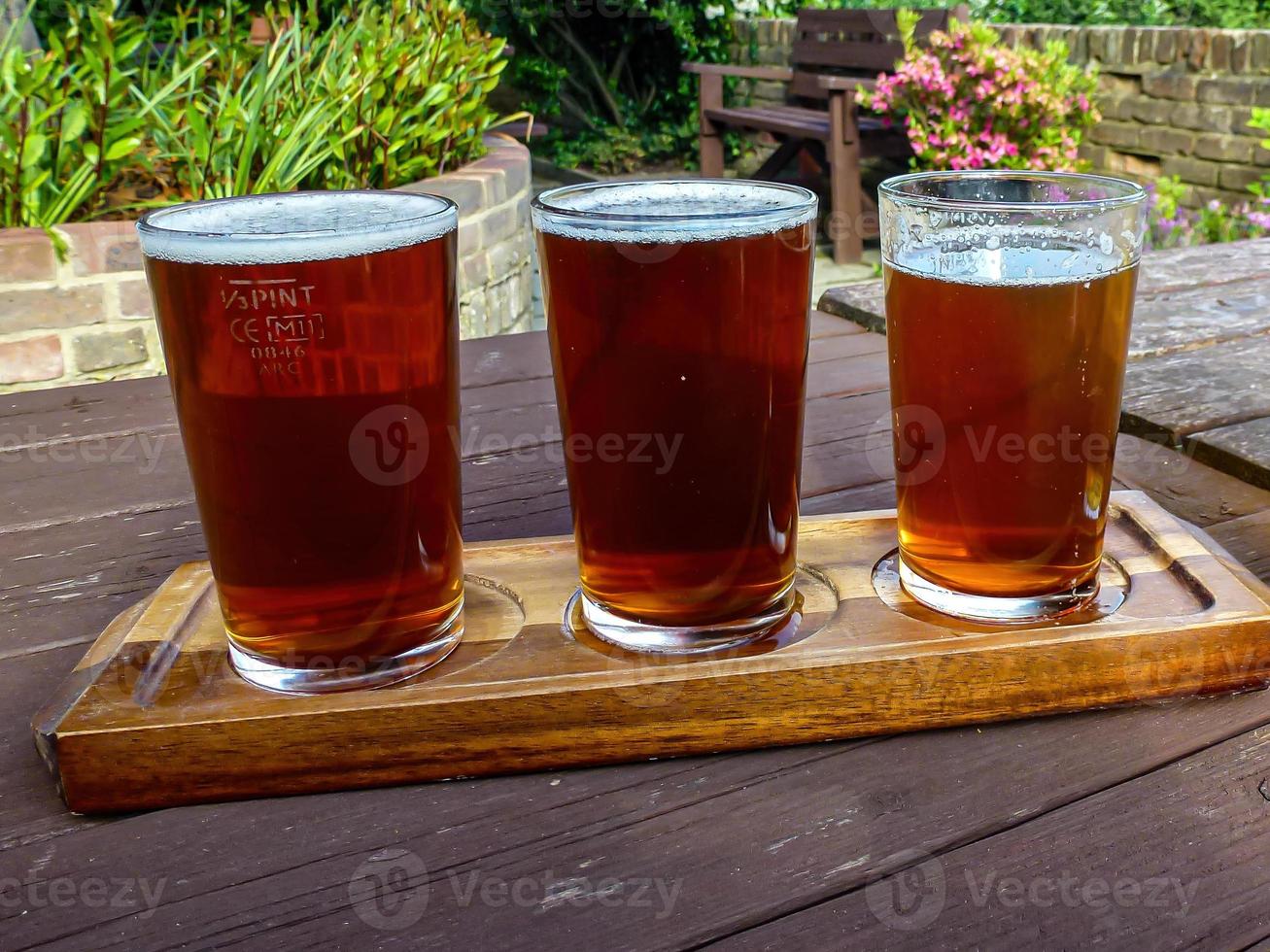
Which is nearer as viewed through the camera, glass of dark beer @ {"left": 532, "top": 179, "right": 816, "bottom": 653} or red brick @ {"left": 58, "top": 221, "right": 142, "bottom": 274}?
glass of dark beer @ {"left": 532, "top": 179, "right": 816, "bottom": 653}

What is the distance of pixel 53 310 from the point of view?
2.67 metres

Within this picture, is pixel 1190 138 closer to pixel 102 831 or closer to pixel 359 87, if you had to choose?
pixel 359 87

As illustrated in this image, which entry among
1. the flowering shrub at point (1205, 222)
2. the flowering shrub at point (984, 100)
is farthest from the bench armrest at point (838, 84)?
the flowering shrub at point (1205, 222)

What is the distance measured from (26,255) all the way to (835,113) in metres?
4.36

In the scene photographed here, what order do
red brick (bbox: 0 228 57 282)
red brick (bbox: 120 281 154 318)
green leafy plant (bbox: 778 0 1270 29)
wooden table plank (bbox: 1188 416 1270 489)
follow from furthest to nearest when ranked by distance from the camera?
green leafy plant (bbox: 778 0 1270 29), red brick (bbox: 120 281 154 318), red brick (bbox: 0 228 57 282), wooden table plank (bbox: 1188 416 1270 489)

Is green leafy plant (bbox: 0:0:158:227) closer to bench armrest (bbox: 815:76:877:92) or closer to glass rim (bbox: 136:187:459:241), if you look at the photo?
glass rim (bbox: 136:187:459:241)

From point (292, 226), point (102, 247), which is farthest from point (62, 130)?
point (292, 226)

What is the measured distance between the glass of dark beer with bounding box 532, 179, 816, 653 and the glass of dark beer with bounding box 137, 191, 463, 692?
0.33ft

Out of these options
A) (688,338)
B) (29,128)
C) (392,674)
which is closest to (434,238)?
(688,338)

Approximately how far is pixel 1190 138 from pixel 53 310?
5366 millimetres

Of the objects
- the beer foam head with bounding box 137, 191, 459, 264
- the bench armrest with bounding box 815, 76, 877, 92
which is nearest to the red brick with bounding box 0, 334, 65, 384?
the beer foam head with bounding box 137, 191, 459, 264

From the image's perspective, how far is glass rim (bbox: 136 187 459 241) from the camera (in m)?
0.70

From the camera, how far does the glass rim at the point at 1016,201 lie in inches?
30.8

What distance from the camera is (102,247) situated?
8.78 feet
